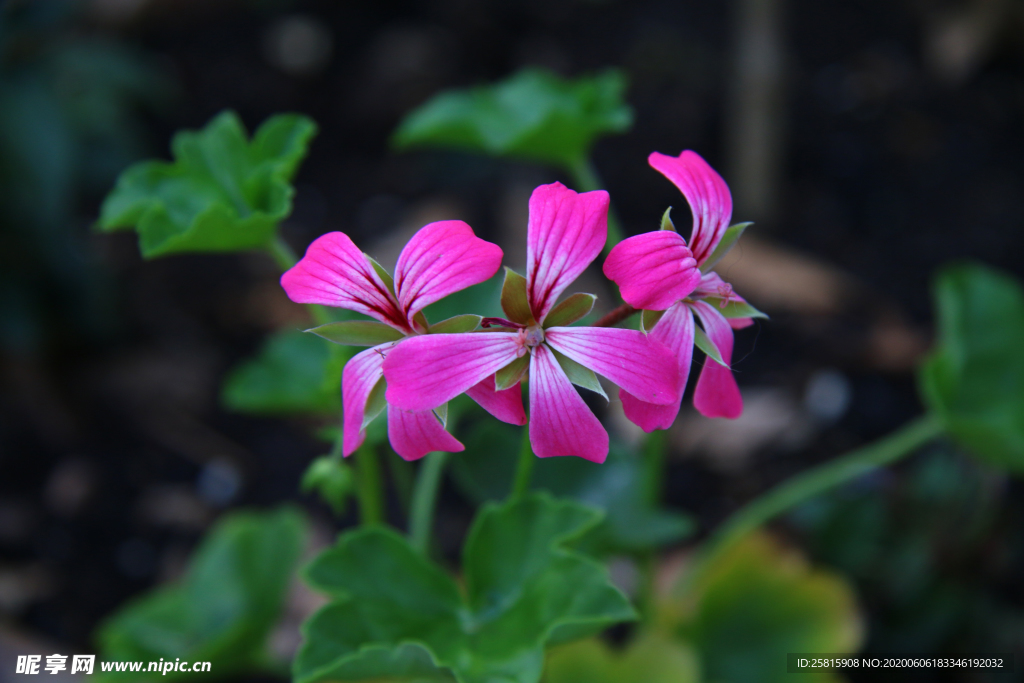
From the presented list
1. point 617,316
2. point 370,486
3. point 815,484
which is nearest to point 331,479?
point 370,486

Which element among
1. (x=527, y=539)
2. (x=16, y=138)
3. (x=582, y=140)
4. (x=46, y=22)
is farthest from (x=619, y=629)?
(x=46, y=22)

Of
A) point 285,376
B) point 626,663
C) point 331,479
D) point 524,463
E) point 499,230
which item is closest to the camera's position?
point 524,463

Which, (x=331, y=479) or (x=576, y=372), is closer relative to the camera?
(x=576, y=372)

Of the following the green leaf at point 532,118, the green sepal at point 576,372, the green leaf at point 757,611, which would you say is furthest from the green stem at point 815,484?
the green sepal at point 576,372

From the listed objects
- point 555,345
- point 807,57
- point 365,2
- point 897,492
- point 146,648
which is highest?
point 365,2

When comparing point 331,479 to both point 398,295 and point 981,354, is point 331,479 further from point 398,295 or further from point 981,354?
point 981,354

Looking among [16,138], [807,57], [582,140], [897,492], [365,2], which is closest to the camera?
[582,140]

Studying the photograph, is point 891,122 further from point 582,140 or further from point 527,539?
point 527,539

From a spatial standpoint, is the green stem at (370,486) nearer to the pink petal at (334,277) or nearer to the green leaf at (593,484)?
the green leaf at (593,484)
